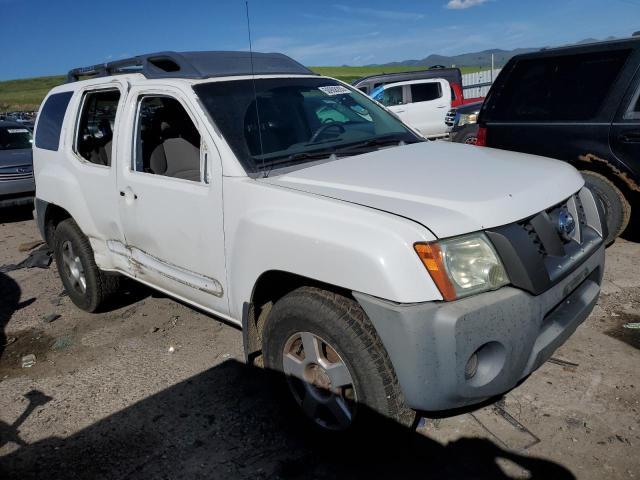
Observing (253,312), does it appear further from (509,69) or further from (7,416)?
(509,69)

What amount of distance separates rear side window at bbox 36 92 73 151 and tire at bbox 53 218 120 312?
71 cm

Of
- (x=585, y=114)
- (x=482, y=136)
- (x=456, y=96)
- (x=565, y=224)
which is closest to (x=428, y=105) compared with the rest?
(x=456, y=96)

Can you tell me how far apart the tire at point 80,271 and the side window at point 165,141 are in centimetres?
A: 110

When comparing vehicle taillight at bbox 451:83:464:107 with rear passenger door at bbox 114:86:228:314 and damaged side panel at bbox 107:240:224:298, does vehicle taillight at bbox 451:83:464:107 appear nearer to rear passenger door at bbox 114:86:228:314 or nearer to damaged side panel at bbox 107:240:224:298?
rear passenger door at bbox 114:86:228:314

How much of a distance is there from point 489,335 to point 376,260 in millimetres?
549

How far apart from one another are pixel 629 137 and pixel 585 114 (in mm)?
469

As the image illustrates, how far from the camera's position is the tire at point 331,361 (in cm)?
227

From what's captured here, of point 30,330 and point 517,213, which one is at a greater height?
point 517,213

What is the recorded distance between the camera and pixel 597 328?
3684 mm

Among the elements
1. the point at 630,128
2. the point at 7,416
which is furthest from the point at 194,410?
the point at 630,128

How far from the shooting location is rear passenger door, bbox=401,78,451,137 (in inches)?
516

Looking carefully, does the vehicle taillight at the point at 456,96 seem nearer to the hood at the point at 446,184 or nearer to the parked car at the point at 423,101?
the parked car at the point at 423,101

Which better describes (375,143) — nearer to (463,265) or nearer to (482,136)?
(463,265)

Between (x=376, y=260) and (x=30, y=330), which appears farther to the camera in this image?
(x=30, y=330)
